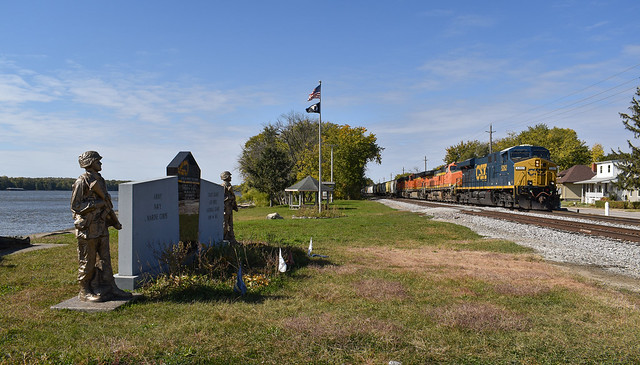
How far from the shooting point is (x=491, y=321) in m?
5.91

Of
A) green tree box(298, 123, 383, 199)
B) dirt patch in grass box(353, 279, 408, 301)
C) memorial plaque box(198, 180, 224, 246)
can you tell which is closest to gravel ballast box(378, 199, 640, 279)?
dirt patch in grass box(353, 279, 408, 301)

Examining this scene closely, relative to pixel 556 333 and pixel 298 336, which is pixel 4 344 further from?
pixel 556 333

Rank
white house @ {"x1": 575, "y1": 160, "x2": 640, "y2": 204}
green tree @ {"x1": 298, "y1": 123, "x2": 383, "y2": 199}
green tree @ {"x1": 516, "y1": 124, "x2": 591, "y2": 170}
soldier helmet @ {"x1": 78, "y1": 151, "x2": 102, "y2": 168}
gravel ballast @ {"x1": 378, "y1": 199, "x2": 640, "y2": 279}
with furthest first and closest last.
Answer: green tree @ {"x1": 516, "y1": 124, "x2": 591, "y2": 170}
green tree @ {"x1": 298, "y1": 123, "x2": 383, "y2": 199}
white house @ {"x1": 575, "y1": 160, "x2": 640, "y2": 204}
gravel ballast @ {"x1": 378, "y1": 199, "x2": 640, "y2": 279}
soldier helmet @ {"x1": 78, "y1": 151, "x2": 102, "y2": 168}

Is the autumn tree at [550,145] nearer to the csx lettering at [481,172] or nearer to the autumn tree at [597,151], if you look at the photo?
the autumn tree at [597,151]

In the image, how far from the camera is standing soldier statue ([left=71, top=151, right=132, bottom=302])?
6.59m

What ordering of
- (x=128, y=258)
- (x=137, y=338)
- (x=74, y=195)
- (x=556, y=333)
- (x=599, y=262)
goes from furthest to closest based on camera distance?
(x=599, y=262) → (x=128, y=258) → (x=74, y=195) → (x=556, y=333) → (x=137, y=338)

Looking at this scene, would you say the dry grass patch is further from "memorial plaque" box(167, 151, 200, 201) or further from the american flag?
the american flag

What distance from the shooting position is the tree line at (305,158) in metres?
53.1

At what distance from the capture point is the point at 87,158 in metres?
6.84

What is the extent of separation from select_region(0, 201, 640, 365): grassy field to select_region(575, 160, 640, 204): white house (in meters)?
48.0

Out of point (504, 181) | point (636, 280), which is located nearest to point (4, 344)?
point (636, 280)

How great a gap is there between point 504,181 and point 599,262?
1857 centimetres

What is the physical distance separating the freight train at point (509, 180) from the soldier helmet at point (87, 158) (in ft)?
83.1

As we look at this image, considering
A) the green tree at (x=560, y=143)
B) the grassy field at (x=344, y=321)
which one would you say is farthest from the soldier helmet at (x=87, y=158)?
the green tree at (x=560, y=143)
